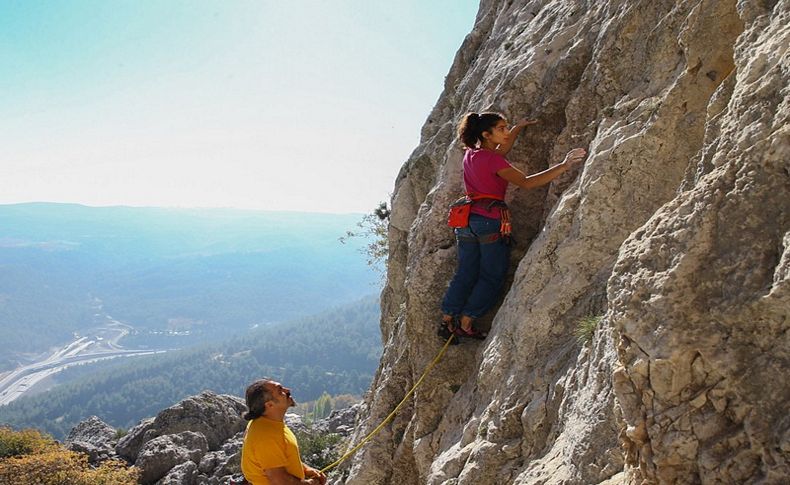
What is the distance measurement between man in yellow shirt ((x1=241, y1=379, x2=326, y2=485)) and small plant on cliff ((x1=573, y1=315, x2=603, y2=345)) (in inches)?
120

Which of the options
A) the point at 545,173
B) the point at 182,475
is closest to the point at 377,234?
the point at 182,475

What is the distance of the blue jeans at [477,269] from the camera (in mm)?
7484

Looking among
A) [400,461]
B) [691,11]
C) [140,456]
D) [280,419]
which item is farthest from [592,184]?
[140,456]

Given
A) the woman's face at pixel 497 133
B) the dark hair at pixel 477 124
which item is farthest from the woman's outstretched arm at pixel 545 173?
the dark hair at pixel 477 124

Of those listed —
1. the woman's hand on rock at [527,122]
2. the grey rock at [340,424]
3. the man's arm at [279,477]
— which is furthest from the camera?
the grey rock at [340,424]

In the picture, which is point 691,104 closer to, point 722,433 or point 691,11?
point 691,11

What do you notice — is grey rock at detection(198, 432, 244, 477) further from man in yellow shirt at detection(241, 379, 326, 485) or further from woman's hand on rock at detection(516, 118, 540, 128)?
woman's hand on rock at detection(516, 118, 540, 128)

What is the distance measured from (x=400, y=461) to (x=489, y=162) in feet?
16.1

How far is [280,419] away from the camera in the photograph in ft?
19.6


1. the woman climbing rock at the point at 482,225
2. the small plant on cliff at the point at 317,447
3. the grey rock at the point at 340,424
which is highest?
the woman climbing rock at the point at 482,225

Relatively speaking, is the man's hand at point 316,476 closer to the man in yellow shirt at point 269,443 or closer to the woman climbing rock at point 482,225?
the man in yellow shirt at point 269,443

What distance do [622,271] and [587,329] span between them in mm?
1259

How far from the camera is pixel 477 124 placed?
7391 millimetres

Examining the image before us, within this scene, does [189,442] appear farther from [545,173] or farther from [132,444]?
[545,173]
